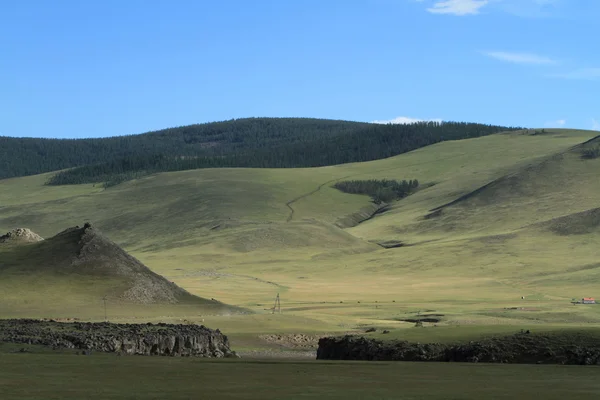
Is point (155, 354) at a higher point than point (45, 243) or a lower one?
lower

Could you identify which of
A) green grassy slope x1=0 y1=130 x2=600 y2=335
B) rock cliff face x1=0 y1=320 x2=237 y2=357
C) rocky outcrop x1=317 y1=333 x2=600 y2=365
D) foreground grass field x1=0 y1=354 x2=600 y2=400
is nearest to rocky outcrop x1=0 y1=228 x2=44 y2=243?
green grassy slope x1=0 y1=130 x2=600 y2=335

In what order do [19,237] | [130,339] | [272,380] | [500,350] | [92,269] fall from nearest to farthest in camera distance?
[272,380], [500,350], [130,339], [92,269], [19,237]

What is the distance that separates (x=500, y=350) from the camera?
127 ft

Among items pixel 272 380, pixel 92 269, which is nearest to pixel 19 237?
pixel 92 269

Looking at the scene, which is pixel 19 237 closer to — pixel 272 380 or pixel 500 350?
pixel 500 350

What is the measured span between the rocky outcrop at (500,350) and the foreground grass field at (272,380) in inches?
106

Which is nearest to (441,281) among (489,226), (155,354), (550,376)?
(489,226)

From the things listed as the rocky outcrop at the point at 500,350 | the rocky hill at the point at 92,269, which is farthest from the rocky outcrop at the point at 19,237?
the rocky outcrop at the point at 500,350

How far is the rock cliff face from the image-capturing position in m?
41.2

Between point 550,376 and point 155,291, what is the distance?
4405 cm

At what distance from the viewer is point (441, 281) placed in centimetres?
11975

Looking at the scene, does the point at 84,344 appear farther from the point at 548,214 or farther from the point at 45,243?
the point at 548,214

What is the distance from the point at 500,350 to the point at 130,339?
46.4 ft

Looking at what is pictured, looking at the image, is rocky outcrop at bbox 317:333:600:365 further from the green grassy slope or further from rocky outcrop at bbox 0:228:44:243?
rocky outcrop at bbox 0:228:44:243
